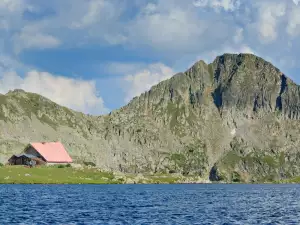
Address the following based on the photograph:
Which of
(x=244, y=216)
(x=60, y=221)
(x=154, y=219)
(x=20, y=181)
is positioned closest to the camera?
(x=60, y=221)

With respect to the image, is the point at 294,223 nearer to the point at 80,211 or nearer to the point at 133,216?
the point at 133,216

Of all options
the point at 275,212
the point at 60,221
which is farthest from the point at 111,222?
the point at 275,212

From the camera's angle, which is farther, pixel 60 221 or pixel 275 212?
pixel 275 212

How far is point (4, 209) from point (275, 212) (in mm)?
44443

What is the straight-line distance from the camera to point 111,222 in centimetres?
6706

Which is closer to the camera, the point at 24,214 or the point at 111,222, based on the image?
the point at 111,222

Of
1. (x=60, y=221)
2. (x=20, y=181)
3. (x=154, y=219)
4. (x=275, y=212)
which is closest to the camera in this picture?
(x=60, y=221)

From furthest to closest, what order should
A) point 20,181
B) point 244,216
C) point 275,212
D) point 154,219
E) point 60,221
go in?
point 20,181 < point 275,212 < point 244,216 < point 154,219 < point 60,221

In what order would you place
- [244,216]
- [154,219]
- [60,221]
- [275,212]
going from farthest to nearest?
[275,212] < [244,216] < [154,219] < [60,221]

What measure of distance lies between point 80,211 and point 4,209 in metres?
11.9

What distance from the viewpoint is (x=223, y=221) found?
2758 inches

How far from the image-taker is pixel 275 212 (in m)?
85.7

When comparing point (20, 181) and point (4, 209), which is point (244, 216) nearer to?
point (4, 209)

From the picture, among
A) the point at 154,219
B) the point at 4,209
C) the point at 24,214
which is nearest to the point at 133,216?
the point at 154,219
